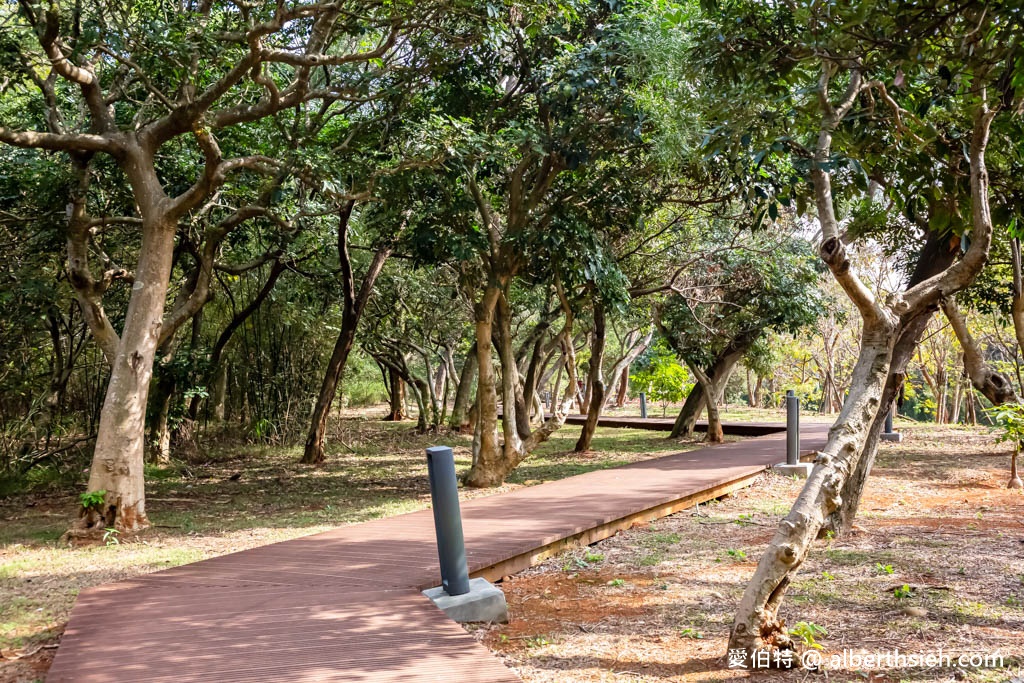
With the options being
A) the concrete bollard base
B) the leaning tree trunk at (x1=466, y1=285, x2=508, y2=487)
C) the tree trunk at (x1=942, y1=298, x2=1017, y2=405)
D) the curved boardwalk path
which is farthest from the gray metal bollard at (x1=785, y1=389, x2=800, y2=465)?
the concrete bollard base

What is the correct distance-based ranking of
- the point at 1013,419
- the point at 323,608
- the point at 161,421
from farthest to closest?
the point at 161,421, the point at 1013,419, the point at 323,608

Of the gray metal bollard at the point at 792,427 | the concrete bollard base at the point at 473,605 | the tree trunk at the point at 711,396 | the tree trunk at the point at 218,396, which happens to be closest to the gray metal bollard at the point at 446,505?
the concrete bollard base at the point at 473,605

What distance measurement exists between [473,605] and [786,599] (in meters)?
1.95

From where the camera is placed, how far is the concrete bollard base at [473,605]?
4645 millimetres

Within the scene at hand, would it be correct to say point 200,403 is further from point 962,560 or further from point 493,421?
point 962,560

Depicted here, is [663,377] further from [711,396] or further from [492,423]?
[492,423]

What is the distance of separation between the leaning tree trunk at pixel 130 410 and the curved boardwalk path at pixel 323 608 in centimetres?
194

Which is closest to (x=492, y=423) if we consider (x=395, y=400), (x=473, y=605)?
(x=473, y=605)

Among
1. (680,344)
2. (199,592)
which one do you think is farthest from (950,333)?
(199,592)

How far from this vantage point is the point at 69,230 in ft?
27.1

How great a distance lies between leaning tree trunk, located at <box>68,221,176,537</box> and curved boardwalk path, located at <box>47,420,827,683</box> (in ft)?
6.38

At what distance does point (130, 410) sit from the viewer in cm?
757

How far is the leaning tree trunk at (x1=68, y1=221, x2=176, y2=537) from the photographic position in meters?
7.44

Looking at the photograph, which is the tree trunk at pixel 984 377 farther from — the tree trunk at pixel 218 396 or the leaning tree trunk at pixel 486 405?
the tree trunk at pixel 218 396
